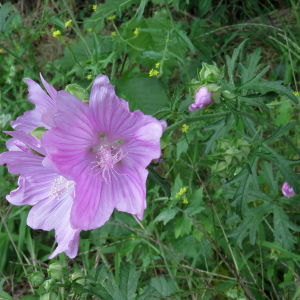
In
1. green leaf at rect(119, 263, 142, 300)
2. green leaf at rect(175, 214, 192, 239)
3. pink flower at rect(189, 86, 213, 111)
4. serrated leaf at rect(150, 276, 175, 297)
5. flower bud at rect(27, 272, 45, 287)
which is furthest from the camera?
green leaf at rect(175, 214, 192, 239)

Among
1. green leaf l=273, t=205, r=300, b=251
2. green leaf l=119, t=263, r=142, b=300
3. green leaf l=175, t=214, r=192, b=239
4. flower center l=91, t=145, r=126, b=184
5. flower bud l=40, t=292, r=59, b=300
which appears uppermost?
flower center l=91, t=145, r=126, b=184

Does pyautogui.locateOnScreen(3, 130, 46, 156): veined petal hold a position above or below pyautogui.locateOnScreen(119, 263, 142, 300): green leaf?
above

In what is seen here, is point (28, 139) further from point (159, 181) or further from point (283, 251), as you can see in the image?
point (283, 251)

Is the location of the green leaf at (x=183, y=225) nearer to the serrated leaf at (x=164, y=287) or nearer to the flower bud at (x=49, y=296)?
the serrated leaf at (x=164, y=287)

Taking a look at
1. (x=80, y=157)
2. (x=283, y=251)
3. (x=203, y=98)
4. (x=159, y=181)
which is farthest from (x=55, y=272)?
(x=283, y=251)

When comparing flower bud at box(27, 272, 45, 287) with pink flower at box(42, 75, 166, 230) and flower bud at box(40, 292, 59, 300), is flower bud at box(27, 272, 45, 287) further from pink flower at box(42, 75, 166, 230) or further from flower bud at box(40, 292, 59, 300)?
pink flower at box(42, 75, 166, 230)

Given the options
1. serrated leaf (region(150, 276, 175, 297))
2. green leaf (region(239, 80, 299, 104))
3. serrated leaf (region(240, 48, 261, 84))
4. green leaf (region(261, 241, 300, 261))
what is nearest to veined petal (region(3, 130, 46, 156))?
green leaf (region(239, 80, 299, 104))
